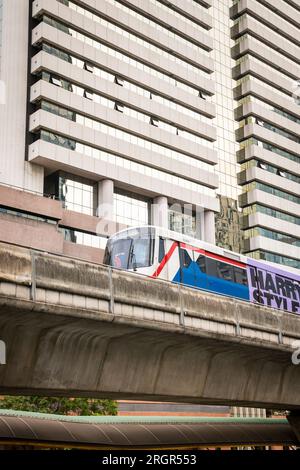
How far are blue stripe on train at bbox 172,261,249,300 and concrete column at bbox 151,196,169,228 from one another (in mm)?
46684

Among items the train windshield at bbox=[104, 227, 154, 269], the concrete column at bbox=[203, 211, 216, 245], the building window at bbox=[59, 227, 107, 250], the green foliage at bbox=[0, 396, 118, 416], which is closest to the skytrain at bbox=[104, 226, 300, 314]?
the train windshield at bbox=[104, 227, 154, 269]

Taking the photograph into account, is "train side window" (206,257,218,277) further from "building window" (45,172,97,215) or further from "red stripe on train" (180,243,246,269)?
"building window" (45,172,97,215)

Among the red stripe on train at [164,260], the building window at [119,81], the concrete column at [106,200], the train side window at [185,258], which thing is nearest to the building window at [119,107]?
the building window at [119,81]

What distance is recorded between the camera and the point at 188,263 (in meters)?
25.5

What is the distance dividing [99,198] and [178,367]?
5302 cm

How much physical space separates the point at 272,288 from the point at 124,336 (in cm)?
1603

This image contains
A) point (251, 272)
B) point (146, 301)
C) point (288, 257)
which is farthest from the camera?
point (288, 257)

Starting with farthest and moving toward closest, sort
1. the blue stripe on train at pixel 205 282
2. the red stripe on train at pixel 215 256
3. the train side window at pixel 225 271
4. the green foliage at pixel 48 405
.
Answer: the green foliage at pixel 48 405
the train side window at pixel 225 271
the red stripe on train at pixel 215 256
the blue stripe on train at pixel 205 282

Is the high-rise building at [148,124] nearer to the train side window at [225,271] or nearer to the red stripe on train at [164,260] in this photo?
the train side window at [225,271]

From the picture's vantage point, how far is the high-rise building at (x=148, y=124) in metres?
64.8

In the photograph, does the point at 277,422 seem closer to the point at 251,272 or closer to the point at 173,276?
the point at 251,272

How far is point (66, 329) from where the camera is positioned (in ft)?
45.8

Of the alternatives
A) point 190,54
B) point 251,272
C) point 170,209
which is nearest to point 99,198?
point 170,209

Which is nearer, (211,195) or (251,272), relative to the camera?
(251,272)
